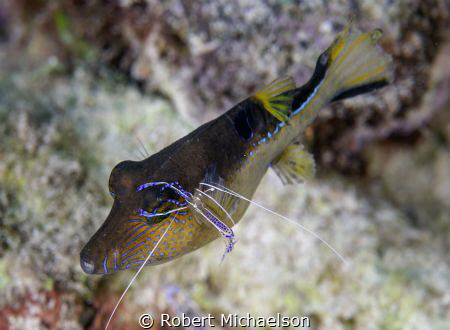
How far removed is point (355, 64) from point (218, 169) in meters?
1.21

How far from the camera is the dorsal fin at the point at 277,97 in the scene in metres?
2.29

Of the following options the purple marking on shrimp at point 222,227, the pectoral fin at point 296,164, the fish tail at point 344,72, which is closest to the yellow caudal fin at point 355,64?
the fish tail at point 344,72

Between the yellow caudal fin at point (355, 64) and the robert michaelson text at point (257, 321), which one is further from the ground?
the yellow caudal fin at point (355, 64)

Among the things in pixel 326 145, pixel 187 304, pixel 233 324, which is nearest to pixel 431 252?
pixel 326 145

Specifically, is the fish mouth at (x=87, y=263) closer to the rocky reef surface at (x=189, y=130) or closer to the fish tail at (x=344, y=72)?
the rocky reef surface at (x=189, y=130)

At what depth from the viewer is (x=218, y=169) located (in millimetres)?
2027

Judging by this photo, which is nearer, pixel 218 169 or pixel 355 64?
pixel 218 169

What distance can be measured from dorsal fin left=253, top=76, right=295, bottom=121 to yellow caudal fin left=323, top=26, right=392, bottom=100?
0.31m

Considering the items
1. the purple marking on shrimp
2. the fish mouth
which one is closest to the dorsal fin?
the purple marking on shrimp

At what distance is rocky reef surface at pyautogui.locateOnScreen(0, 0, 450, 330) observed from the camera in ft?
Result: 9.73

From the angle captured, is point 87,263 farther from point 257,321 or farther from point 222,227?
point 257,321

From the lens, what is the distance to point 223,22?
3455mm

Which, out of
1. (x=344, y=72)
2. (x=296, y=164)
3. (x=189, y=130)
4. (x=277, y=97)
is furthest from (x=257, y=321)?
(x=344, y=72)

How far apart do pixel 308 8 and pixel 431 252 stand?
8.44 ft
